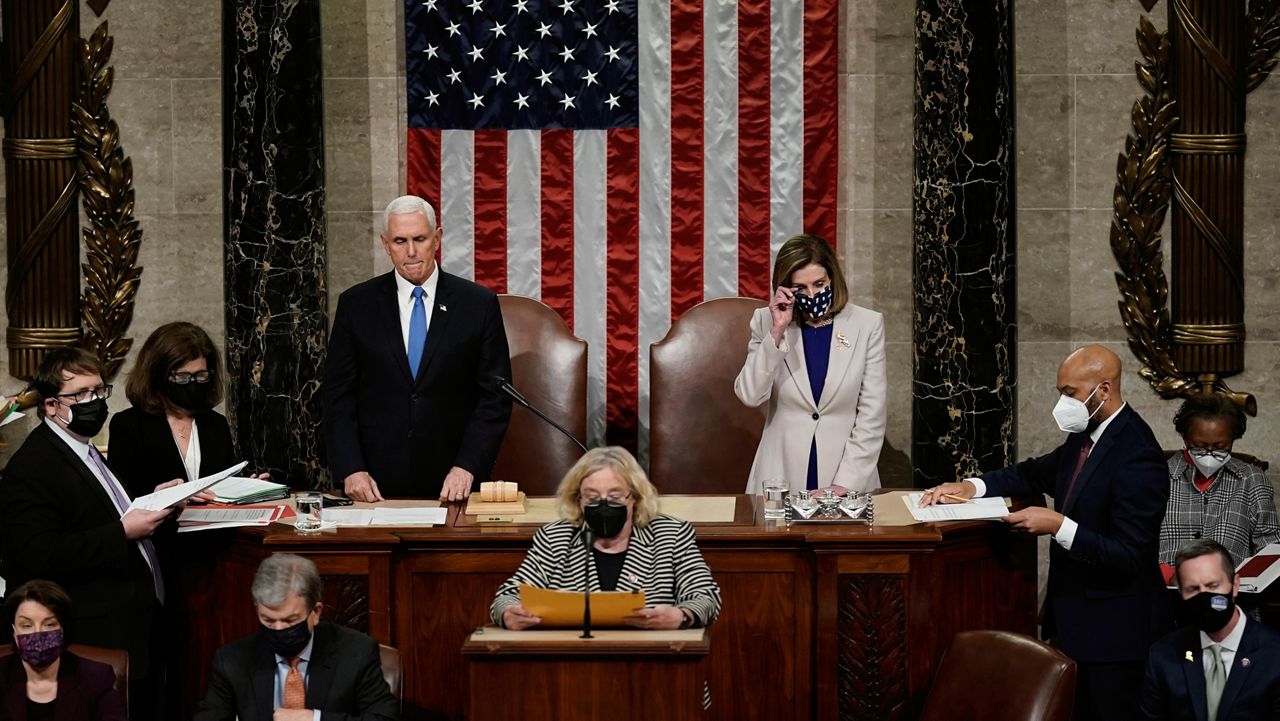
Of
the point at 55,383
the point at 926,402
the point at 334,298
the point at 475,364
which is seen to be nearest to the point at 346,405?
the point at 475,364

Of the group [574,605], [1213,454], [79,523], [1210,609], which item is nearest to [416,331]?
[79,523]

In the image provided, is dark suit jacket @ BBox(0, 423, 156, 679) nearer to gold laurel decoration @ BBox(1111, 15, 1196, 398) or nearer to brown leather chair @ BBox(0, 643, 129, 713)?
brown leather chair @ BBox(0, 643, 129, 713)

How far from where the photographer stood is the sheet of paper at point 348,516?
17.6 feet

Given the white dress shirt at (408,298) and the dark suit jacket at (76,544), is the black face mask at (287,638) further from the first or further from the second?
the white dress shirt at (408,298)

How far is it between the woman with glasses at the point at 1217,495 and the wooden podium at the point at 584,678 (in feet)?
10.8

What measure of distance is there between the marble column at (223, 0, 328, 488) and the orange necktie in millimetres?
3330

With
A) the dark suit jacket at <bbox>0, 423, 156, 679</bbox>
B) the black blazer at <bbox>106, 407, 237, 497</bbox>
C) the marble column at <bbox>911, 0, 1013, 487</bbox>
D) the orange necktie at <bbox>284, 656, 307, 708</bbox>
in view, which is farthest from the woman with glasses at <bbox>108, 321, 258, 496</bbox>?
the marble column at <bbox>911, 0, 1013, 487</bbox>

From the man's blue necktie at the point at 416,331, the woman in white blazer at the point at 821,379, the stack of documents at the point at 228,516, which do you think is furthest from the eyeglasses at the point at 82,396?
the woman in white blazer at the point at 821,379

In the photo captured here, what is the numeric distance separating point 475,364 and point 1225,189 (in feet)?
13.1

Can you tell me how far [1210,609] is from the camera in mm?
4656

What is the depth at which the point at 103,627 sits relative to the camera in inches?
198

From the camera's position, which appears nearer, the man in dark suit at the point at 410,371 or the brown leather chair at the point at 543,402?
the man in dark suit at the point at 410,371

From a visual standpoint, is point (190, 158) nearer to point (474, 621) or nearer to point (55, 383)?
point (55, 383)

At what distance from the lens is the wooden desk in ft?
16.8
